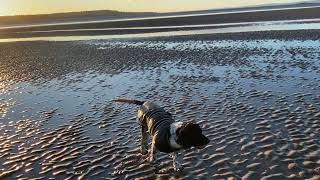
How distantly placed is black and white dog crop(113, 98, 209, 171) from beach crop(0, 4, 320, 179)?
0.98 metres

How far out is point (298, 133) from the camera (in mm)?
13492

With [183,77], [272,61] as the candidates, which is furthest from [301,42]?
[183,77]

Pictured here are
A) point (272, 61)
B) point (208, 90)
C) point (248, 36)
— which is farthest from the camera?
point (248, 36)

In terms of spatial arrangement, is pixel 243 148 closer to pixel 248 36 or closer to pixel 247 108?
pixel 247 108

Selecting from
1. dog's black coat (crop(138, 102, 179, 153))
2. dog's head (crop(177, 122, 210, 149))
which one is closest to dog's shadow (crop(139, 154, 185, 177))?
dog's black coat (crop(138, 102, 179, 153))

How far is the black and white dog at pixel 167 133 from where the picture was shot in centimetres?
921

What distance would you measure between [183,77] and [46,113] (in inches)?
317

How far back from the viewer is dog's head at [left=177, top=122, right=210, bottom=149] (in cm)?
915

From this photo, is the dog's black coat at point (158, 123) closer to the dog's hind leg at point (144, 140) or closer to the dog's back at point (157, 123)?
the dog's back at point (157, 123)

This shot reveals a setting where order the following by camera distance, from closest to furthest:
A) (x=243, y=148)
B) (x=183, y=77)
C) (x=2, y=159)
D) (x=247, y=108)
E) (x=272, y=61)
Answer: (x=243, y=148), (x=2, y=159), (x=247, y=108), (x=183, y=77), (x=272, y=61)

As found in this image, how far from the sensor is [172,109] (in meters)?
17.4

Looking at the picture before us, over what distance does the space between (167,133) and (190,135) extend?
964 millimetres

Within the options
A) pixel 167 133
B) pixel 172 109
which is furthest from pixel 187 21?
pixel 167 133

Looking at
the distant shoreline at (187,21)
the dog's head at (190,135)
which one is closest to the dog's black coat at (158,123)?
the dog's head at (190,135)
